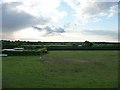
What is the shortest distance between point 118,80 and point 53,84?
3.54 m

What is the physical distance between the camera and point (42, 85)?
1109cm

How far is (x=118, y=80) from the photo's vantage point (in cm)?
1270

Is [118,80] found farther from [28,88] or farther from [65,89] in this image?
[28,88]

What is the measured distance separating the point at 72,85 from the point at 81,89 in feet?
2.92

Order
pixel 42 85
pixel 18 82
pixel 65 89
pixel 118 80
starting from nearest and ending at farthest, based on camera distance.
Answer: pixel 65 89 < pixel 42 85 < pixel 18 82 < pixel 118 80

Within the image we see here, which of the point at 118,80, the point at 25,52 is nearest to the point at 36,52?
the point at 25,52

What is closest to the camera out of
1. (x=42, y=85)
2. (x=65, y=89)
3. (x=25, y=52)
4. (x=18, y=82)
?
(x=65, y=89)

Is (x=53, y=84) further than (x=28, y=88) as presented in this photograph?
Yes

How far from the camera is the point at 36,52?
33.4m

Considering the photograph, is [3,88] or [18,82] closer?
[3,88]

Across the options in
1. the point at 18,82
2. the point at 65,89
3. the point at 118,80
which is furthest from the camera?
the point at 118,80

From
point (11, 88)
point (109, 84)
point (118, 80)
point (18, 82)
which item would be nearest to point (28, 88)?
point (11, 88)

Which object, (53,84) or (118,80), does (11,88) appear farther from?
(118,80)

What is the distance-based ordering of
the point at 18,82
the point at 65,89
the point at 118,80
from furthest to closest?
the point at 118,80, the point at 18,82, the point at 65,89
